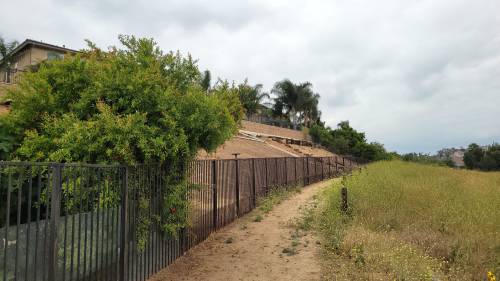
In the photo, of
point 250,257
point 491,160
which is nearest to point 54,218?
point 250,257

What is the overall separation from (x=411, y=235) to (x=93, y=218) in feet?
20.2

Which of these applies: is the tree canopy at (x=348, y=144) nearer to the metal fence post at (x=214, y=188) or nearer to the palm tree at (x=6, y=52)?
the palm tree at (x=6, y=52)

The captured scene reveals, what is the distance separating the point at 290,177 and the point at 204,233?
30.2ft

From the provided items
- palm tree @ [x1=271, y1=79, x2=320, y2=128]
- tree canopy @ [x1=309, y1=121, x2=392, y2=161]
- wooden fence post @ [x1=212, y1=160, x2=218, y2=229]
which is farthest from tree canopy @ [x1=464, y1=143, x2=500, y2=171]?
wooden fence post @ [x1=212, y1=160, x2=218, y2=229]

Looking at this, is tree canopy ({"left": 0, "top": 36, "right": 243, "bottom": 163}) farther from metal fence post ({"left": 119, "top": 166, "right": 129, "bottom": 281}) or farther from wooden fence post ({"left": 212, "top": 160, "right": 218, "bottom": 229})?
wooden fence post ({"left": 212, "top": 160, "right": 218, "bottom": 229})

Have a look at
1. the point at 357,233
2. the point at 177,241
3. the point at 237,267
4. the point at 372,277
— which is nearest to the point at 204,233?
the point at 177,241

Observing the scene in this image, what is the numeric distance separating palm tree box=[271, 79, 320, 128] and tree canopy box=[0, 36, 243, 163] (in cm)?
4943

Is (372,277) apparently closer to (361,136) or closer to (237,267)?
(237,267)

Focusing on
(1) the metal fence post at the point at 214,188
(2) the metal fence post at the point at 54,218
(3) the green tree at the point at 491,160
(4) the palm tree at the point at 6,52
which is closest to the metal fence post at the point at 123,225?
(2) the metal fence post at the point at 54,218

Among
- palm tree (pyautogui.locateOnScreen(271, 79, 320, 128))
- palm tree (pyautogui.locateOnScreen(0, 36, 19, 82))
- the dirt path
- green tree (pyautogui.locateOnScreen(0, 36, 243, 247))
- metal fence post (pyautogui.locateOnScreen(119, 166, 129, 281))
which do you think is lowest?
the dirt path

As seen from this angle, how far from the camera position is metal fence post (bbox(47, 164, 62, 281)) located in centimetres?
357

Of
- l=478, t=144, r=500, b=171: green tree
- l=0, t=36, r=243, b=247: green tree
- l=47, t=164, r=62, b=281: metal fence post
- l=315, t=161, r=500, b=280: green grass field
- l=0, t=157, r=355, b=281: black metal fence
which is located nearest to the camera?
l=0, t=157, r=355, b=281: black metal fence

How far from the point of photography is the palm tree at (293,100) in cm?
5794

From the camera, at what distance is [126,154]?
17.7ft
